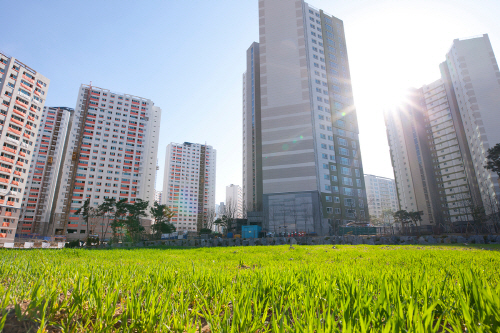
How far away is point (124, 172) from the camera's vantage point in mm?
97438

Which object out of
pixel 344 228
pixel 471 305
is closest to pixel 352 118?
pixel 344 228

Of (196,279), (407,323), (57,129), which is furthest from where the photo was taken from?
(57,129)

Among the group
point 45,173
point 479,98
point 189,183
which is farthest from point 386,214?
point 45,173

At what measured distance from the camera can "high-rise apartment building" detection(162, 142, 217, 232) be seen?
147250 millimetres

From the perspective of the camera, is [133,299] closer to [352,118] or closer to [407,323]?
[407,323]

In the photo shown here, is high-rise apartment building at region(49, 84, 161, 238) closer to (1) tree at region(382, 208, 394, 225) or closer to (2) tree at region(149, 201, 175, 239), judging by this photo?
(2) tree at region(149, 201, 175, 239)

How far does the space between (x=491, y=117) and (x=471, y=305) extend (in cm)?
10108

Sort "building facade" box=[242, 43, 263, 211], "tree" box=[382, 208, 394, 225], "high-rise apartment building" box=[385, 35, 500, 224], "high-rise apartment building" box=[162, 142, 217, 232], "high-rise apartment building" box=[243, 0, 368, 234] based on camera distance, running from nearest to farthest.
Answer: "high-rise apartment building" box=[243, 0, 368, 234]
"high-rise apartment building" box=[385, 35, 500, 224]
"building facade" box=[242, 43, 263, 211]
"tree" box=[382, 208, 394, 225]
"high-rise apartment building" box=[162, 142, 217, 232]

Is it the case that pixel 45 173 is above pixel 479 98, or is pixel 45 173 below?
below

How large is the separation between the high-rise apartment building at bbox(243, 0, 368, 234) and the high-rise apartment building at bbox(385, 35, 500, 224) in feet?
96.5

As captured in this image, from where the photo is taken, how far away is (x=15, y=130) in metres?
58.3

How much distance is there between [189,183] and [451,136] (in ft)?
442

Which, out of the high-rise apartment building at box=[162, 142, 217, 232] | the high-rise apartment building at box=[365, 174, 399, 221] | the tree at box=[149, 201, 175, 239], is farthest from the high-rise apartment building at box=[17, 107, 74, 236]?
the high-rise apartment building at box=[365, 174, 399, 221]

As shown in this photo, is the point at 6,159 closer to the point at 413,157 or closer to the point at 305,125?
the point at 305,125
